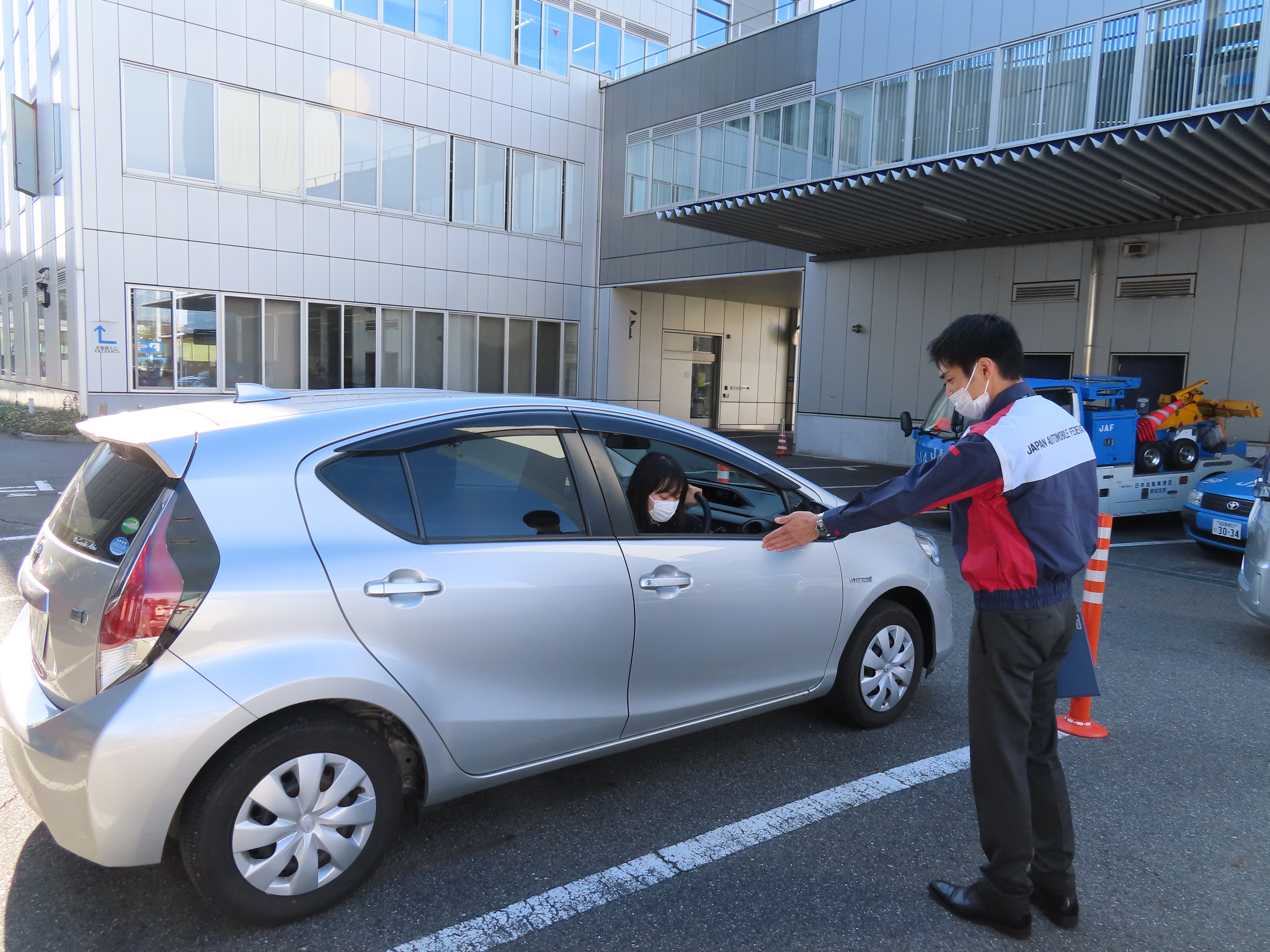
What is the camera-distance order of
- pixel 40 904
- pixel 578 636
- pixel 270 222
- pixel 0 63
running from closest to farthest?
pixel 40 904 < pixel 578 636 < pixel 270 222 < pixel 0 63

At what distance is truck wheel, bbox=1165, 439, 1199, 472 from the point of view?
10625mm

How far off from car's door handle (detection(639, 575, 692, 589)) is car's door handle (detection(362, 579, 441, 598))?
819 millimetres

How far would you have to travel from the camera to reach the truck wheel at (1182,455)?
10625 millimetres

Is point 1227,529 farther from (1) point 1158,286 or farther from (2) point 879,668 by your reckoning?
(1) point 1158,286

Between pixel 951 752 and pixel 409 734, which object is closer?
pixel 409 734

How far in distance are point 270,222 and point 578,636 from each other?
18.5 m

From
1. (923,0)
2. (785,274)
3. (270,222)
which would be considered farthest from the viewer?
(785,274)

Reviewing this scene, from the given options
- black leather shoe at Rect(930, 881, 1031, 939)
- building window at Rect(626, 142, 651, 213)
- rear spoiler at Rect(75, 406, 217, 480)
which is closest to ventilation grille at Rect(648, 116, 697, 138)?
building window at Rect(626, 142, 651, 213)

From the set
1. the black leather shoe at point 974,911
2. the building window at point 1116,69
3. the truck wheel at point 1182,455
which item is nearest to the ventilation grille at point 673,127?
the building window at point 1116,69

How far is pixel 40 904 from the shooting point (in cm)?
277

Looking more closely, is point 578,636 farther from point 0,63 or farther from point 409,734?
point 0,63

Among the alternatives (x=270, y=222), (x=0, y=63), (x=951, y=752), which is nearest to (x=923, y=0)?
(x=270, y=222)

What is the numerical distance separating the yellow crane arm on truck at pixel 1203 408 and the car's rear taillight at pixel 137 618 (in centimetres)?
1183

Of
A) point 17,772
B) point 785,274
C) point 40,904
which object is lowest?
point 40,904
